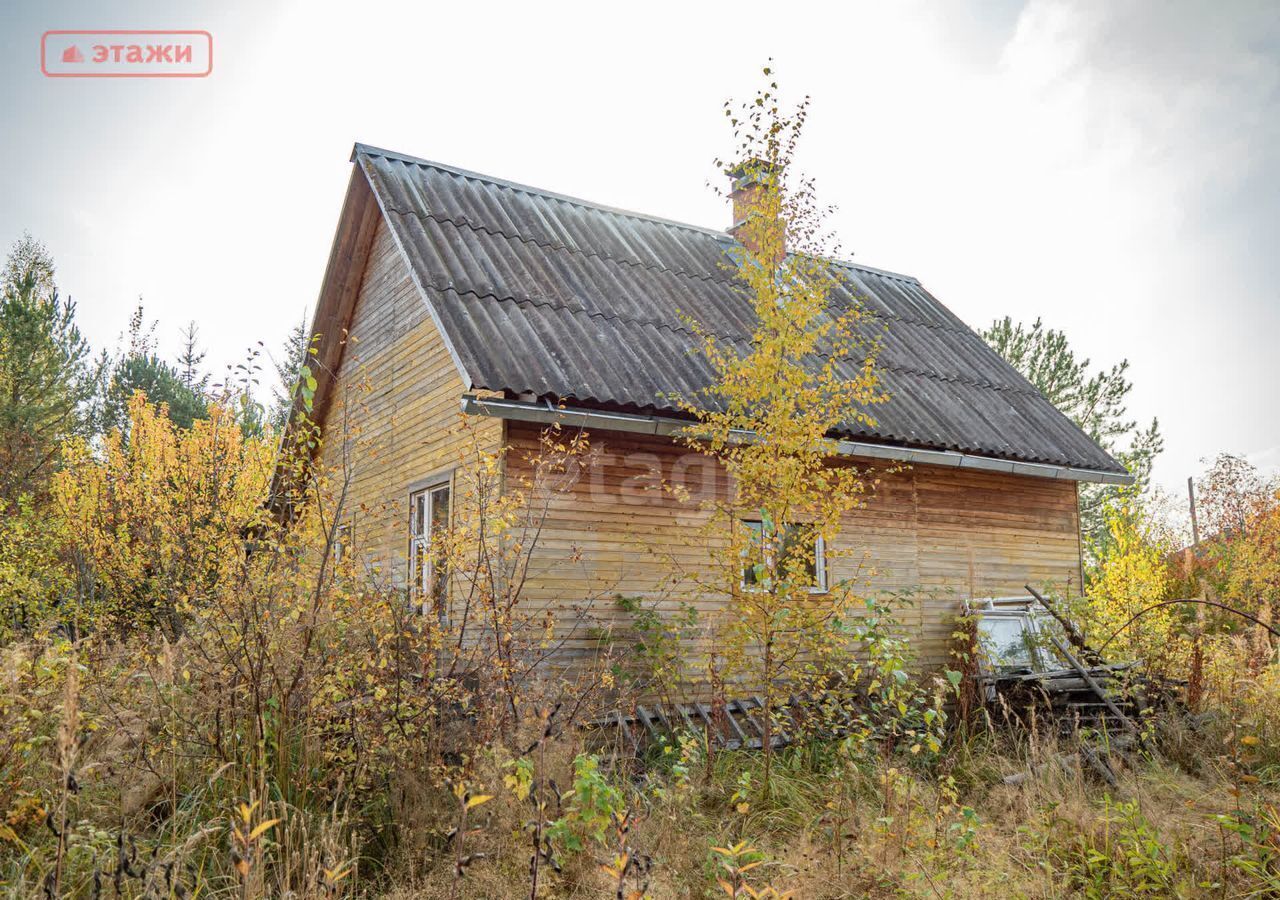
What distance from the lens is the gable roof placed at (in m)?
9.16

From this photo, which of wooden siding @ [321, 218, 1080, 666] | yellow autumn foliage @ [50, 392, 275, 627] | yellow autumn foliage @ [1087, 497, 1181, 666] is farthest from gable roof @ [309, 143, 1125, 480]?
yellow autumn foliage @ [50, 392, 275, 627]

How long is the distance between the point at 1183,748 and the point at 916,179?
1051 centimetres

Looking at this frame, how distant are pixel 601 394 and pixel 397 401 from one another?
393 centimetres

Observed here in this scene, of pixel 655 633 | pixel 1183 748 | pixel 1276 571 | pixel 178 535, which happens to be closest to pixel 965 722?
pixel 1183 748

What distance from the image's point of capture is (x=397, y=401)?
1157 centimetres

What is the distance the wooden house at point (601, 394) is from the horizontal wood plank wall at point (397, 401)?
0.14 feet

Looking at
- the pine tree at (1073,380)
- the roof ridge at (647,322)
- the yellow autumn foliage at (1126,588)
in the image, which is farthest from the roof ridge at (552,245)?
the pine tree at (1073,380)

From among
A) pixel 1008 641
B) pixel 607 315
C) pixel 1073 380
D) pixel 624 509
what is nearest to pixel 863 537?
pixel 1008 641

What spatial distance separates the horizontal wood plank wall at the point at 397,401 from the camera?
1017 cm

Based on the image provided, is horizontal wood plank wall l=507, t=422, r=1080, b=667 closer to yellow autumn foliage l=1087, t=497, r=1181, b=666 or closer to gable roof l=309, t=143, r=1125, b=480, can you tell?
yellow autumn foliage l=1087, t=497, r=1181, b=666

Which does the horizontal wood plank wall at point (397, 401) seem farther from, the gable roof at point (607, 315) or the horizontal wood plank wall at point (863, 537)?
the horizontal wood plank wall at point (863, 537)

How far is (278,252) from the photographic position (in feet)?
104

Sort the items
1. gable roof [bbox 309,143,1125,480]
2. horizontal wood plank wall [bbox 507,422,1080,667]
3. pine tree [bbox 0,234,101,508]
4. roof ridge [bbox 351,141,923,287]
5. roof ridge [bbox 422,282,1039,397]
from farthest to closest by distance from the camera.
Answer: pine tree [bbox 0,234,101,508]
roof ridge [bbox 351,141,923,287]
roof ridge [bbox 422,282,1039,397]
gable roof [bbox 309,143,1125,480]
horizontal wood plank wall [bbox 507,422,1080,667]

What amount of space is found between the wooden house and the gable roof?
3 cm
